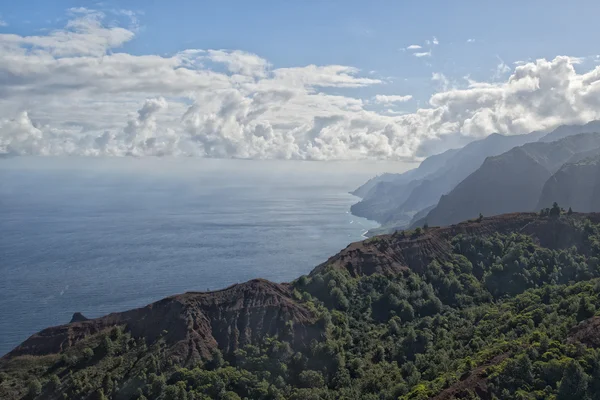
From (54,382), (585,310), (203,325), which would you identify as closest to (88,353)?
(54,382)

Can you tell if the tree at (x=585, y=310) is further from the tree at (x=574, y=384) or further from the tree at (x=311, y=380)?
the tree at (x=311, y=380)

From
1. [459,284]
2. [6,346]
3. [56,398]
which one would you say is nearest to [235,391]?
[56,398]

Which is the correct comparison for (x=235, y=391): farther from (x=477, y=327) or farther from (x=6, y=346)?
(x=6, y=346)

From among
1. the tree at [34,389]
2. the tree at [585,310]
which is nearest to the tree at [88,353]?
the tree at [34,389]

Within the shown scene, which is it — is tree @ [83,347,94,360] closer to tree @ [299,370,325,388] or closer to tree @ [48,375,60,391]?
tree @ [48,375,60,391]

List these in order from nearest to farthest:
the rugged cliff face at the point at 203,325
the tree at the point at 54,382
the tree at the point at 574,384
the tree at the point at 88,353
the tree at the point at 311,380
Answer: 1. the tree at the point at 574,384
2. the tree at the point at 54,382
3. the tree at the point at 311,380
4. the tree at the point at 88,353
5. the rugged cliff face at the point at 203,325

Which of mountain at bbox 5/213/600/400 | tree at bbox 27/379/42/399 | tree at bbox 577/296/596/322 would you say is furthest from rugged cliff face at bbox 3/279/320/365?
tree at bbox 577/296/596/322
